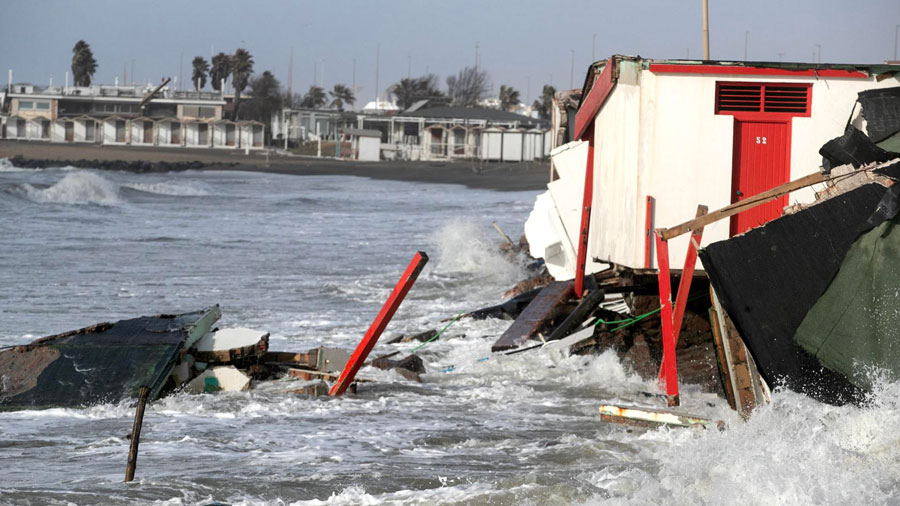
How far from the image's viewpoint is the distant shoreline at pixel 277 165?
75.2 meters

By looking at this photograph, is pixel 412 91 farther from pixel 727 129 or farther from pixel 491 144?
pixel 727 129

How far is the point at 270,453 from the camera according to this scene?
826cm

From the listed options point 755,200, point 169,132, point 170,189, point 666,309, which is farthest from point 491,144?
point 755,200

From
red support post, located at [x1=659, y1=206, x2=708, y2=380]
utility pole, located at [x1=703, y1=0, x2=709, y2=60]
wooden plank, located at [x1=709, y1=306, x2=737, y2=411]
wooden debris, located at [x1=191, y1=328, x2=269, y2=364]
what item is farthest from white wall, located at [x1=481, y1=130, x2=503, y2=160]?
wooden plank, located at [x1=709, y1=306, x2=737, y2=411]

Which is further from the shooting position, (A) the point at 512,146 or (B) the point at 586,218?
(A) the point at 512,146

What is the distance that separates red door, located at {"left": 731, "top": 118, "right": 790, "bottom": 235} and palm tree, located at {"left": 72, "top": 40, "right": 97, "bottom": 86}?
156 meters

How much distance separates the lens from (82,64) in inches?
6127

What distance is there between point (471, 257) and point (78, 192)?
115ft

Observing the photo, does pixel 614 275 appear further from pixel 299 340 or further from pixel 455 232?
pixel 455 232

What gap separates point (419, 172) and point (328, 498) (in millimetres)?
73240

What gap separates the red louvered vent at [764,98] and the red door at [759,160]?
0.47 ft

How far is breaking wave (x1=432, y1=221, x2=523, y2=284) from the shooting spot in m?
23.2

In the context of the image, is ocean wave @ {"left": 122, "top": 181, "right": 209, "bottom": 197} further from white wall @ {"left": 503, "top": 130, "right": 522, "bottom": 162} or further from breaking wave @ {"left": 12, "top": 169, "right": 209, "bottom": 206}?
white wall @ {"left": 503, "top": 130, "right": 522, "bottom": 162}

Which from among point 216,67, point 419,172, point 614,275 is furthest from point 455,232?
point 216,67
